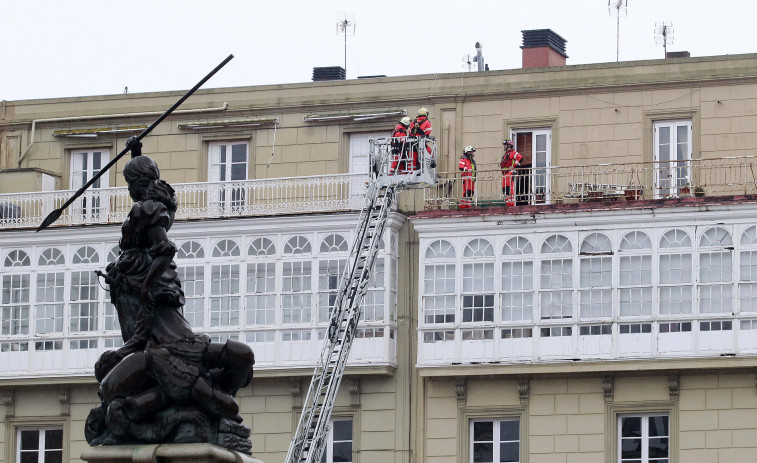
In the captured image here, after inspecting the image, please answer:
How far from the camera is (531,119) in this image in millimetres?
47969

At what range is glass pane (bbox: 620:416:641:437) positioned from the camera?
4550 centimetres

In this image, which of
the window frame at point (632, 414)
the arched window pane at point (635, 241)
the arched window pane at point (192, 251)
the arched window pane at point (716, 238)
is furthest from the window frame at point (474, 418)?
the arched window pane at point (192, 251)

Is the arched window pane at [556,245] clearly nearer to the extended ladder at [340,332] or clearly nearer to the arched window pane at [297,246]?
the extended ladder at [340,332]

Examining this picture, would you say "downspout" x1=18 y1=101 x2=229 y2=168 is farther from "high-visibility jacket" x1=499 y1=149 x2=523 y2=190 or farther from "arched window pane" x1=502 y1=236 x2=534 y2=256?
"arched window pane" x1=502 y1=236 x2=534 y2=256

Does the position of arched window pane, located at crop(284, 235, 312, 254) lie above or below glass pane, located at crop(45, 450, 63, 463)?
above

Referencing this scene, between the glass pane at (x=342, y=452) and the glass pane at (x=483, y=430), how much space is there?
9.68 ft

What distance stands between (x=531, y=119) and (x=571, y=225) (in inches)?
125

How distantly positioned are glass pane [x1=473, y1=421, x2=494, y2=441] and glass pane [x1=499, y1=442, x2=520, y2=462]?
422mm

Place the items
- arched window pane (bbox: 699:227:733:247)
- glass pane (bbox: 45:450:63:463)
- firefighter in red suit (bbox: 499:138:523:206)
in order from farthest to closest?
glass pane (bbox: 45:450:63:463) < firefighter in red suit (bbox: 499:138:523:206) < arched window pane (bbox: 699:227:733:247)

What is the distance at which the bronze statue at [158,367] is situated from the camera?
15602mm

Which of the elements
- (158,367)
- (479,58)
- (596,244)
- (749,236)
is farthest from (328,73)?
(158,367)

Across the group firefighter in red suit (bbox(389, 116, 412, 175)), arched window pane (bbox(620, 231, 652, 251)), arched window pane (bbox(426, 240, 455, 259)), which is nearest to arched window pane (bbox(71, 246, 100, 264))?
arched window pane (bbox(426, 240, 455, 259))

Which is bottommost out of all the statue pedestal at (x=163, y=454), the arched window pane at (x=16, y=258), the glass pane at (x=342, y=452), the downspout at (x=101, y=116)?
the glass pane at (x=342, y=452)

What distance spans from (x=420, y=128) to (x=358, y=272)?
13.3 feet
